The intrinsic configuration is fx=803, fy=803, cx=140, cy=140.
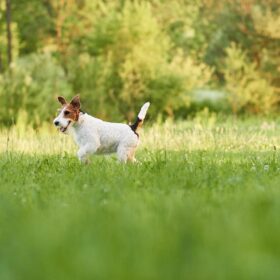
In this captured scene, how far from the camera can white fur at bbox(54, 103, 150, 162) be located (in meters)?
11.0

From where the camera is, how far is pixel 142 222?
474cm

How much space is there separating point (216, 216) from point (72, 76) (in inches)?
1300

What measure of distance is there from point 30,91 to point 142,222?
2737cm

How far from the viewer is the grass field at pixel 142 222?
3418 mm

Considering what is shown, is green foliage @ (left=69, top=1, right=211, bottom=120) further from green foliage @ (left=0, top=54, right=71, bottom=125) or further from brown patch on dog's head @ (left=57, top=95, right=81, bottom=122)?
brown patch on dog's head @ (left=57, top=95, right=81, bottom=122)

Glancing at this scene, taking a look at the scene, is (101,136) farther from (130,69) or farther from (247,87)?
(247,87)

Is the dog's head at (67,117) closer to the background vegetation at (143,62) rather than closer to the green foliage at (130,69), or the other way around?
the background vegetation at (143,62)

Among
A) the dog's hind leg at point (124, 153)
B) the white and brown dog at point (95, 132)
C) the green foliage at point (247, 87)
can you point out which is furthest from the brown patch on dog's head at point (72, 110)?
the green foliage at point (247, 87)

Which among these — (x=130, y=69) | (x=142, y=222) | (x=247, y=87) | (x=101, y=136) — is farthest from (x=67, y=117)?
(x=247, y=87)

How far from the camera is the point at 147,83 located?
3872 cm

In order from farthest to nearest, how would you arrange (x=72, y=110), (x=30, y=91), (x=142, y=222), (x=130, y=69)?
(x=130, y=69) < (x=30, y=91) < (x=72, y=110) < (x=142, y=222)

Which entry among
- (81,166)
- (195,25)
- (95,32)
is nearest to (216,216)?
(81,166)

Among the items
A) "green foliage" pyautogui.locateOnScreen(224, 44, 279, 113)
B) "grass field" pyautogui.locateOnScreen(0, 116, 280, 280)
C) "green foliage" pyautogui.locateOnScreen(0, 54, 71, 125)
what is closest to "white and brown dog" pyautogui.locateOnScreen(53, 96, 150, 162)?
"grass field" pyautogui.locateOnScreen(0, 116, 280, 280)

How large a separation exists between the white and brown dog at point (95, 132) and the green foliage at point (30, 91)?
1924cm
